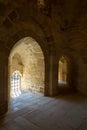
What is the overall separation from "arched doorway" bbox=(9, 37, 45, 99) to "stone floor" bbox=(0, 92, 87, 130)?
0.79m

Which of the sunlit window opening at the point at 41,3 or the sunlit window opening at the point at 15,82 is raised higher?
the sunlit window opening at the point at 41,3

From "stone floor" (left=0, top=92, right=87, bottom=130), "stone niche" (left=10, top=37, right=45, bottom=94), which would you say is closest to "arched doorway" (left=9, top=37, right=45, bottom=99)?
"stone niche" (left=10, top=37, right=45, bottom=94)

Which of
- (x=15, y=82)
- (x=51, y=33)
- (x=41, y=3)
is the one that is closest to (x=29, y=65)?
(x=15, y=82)

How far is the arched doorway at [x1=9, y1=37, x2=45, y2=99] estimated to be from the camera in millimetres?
4016

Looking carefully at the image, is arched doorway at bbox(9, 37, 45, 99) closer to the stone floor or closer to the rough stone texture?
the rough stone texture

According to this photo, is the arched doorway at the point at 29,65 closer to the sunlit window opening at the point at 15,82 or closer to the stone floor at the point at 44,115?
the sunlit window opening at the point at 15,82

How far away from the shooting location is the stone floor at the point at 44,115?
2.31m

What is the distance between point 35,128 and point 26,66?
277 cm

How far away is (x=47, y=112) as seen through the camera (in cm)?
291

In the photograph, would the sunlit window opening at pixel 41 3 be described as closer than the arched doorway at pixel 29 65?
Yes

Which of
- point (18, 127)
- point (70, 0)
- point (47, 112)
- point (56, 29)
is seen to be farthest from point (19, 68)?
point (70, 0)

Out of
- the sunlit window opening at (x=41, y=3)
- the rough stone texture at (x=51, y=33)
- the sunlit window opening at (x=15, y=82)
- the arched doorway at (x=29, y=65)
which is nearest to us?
the rough stone texture at (x=51, y=33)

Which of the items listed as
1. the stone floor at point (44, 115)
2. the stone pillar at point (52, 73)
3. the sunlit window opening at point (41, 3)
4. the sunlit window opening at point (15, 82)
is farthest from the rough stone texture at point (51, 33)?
the sunlit window opening at point (15, 82)

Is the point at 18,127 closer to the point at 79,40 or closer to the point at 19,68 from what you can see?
the point at 19,68
